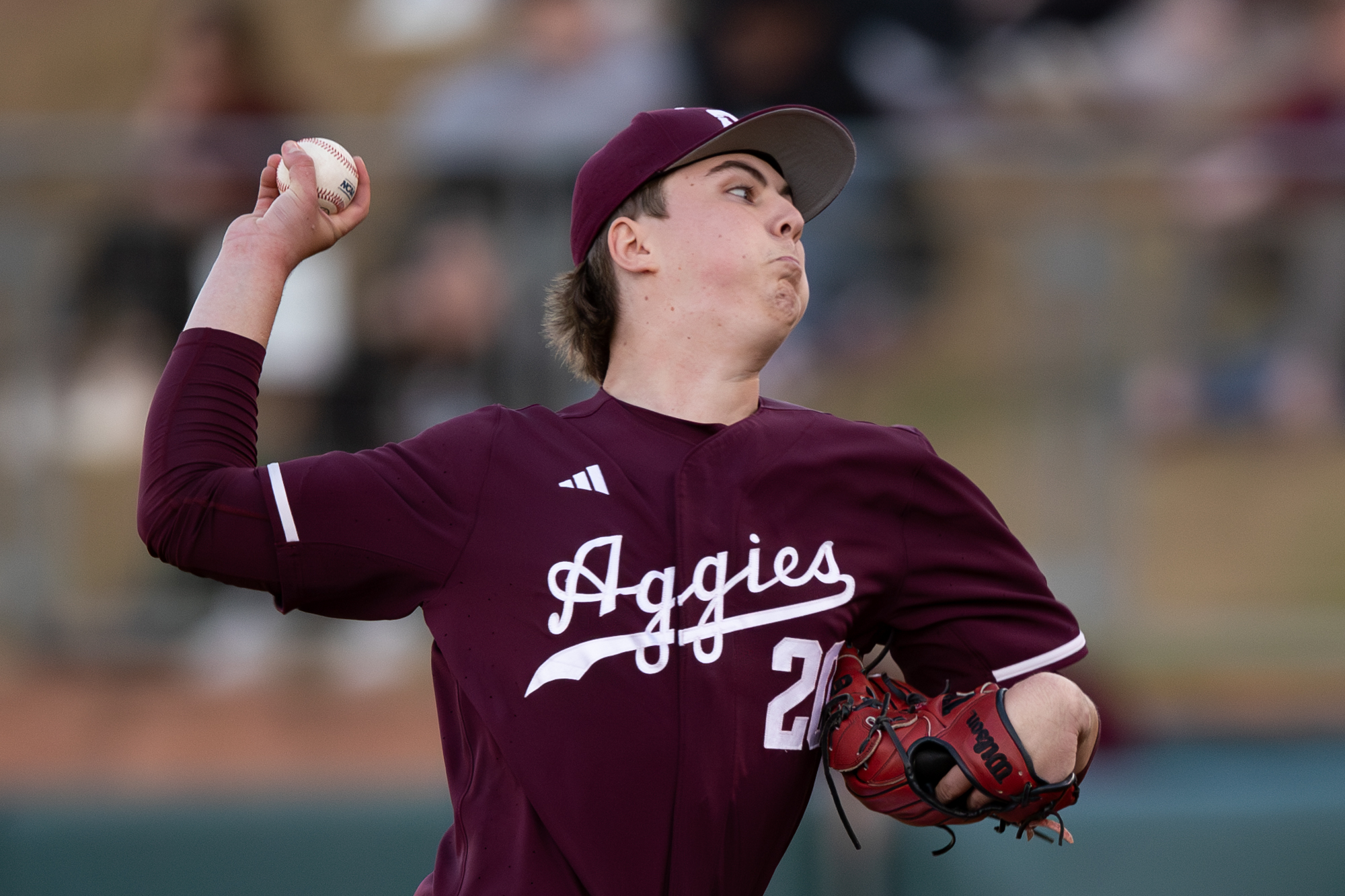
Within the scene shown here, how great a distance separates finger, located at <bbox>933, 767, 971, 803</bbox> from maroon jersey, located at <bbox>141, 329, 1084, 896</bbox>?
0.66ft

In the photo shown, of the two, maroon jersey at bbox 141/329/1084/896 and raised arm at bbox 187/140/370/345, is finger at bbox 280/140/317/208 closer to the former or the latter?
raised arm at bbox 187/140/370/345

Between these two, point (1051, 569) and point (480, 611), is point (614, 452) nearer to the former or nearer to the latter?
point (480, 611)

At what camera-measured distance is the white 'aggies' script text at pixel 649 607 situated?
90.4 inches

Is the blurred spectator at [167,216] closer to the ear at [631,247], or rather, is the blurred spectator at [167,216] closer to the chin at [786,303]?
the ear at [631,247]

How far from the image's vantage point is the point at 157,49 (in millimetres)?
9008

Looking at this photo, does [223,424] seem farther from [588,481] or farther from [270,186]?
[588,481]

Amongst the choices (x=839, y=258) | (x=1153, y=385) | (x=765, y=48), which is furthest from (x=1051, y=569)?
(x=765, y=48)

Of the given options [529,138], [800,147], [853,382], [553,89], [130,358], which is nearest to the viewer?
[800,147]

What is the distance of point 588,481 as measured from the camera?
2.39 meters

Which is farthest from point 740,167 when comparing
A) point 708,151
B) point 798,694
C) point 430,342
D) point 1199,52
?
point 1199,52

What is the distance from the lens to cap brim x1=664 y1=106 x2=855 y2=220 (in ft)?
8.55

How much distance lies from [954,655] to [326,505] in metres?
1.08

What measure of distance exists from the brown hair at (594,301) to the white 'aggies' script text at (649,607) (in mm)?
552

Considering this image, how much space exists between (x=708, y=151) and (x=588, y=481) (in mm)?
645
